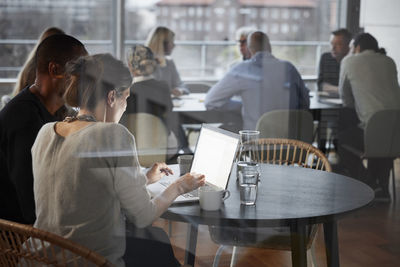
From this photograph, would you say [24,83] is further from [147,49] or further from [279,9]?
[279,9]

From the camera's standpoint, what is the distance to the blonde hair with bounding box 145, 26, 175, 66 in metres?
2.62

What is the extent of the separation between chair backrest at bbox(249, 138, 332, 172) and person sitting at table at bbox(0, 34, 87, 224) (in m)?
0.92

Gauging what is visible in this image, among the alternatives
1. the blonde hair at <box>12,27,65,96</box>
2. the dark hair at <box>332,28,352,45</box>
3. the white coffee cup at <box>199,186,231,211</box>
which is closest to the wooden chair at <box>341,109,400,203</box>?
the dark hair at <box>332,28,352,45</box>

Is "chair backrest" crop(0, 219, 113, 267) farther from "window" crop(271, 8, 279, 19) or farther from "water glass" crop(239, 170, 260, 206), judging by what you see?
"window" crop(271, 8, 279, 19)

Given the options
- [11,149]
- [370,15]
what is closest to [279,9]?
[370,15]

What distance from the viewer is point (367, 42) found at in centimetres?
264

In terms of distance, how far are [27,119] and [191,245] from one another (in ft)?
Answer: 2.32

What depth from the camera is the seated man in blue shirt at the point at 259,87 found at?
10.5 ft

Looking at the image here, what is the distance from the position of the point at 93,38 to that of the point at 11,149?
0.59 m

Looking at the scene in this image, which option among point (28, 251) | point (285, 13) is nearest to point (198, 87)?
point (285, 13)

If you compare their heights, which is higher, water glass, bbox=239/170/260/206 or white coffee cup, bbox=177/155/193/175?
white coffee cup, bbox=177/155/193/175

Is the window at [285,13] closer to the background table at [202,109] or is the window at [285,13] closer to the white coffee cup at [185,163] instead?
the background table at [202,109]

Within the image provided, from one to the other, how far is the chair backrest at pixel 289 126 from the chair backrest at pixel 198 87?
398 mm

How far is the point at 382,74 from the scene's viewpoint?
2.59 meters
